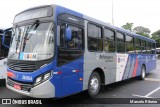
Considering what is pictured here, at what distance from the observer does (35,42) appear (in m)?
5.23

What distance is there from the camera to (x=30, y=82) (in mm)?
5035

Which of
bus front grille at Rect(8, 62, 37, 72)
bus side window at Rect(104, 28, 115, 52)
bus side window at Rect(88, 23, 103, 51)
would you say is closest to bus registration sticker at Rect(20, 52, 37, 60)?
bus front grille at Rect(8, 62, 37, 72)

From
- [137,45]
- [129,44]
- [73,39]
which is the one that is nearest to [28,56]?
[73,39]

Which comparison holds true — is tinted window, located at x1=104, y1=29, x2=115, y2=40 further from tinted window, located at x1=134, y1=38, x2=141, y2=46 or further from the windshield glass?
the windshield glass

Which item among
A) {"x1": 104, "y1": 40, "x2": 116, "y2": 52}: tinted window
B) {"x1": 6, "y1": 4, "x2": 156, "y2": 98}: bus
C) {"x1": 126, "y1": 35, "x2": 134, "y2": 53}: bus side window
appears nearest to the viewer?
{"x1": 6, "y1": 4, "x2": 156, "y2": 98}: bus

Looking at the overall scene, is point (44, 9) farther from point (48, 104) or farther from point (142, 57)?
point (142, 57)

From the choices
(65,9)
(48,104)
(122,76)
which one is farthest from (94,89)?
(65,9)

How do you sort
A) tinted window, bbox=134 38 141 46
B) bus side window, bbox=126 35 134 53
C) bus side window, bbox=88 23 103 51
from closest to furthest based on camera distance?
bus side window, bbox=88 23 103 51 → bus side window, bbox=126 35 134 53 → tinted window, bbox=134 38 141 46

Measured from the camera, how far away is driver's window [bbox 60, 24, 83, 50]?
5301 millimetres

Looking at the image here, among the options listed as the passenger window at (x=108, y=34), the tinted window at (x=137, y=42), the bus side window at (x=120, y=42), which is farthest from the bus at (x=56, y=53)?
the tinted window at (x=137, y=42)

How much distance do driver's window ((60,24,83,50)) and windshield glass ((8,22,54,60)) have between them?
0.32 metres

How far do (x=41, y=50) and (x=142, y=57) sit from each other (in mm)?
8156

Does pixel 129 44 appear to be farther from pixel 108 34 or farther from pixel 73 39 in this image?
pixel 73 39

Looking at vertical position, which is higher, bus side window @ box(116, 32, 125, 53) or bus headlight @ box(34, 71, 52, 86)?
bus side window @ box(116, 32, 125, 53)
